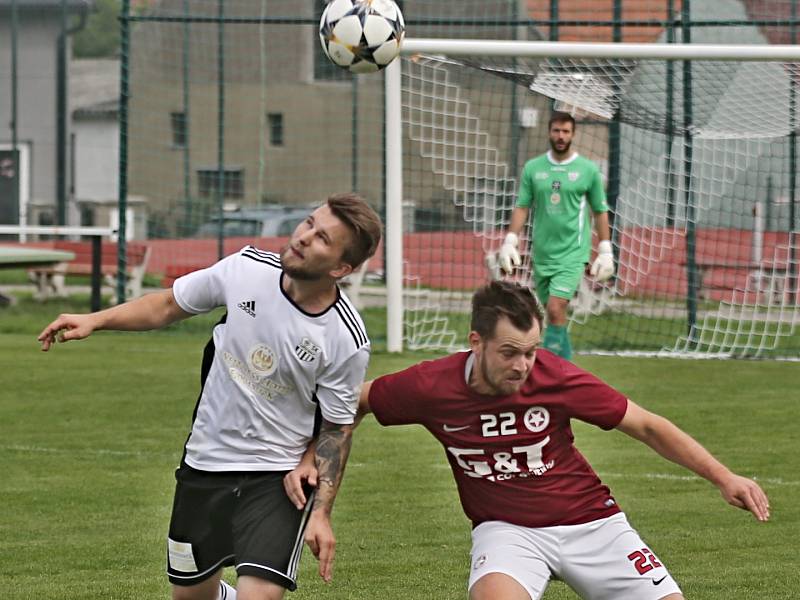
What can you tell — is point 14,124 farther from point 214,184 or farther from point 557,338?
point 557,338

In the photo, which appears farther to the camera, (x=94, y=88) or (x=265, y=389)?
(x=94, y=88)

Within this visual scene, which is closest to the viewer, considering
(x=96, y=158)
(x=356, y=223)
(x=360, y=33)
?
(x=356, y=223)

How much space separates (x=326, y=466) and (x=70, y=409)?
20.9 feet

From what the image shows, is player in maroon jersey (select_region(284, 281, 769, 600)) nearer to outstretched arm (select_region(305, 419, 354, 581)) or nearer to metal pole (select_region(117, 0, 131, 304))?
outstretched arm (select_region(305, 419, 354, 581))

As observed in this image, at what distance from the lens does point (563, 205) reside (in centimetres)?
1167

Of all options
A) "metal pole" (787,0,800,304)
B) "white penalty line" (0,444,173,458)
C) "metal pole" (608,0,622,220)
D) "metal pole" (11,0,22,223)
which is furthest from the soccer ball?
"metal pole" (11,0,22,223)

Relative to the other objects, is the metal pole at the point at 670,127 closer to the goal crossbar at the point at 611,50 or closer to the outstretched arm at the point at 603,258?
the goal crossbar at the point at 611,50

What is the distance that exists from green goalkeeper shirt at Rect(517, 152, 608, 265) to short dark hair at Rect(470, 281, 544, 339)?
23.2 feet

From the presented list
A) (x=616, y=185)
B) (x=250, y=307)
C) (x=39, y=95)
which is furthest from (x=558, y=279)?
(x=39, y=95)

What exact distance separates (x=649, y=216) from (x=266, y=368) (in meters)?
11.8

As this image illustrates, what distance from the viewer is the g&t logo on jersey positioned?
4.43 meters

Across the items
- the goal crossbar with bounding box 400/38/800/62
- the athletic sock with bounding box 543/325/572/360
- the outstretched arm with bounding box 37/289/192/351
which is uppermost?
the goal crossbar with bounding box 400/38/800/62

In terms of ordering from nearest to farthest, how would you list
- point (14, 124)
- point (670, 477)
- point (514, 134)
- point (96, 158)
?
1. point (670, 477)
2. point (514, 134)
3. point (14, 124)
4. point (96, 158)

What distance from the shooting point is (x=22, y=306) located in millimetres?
19719
